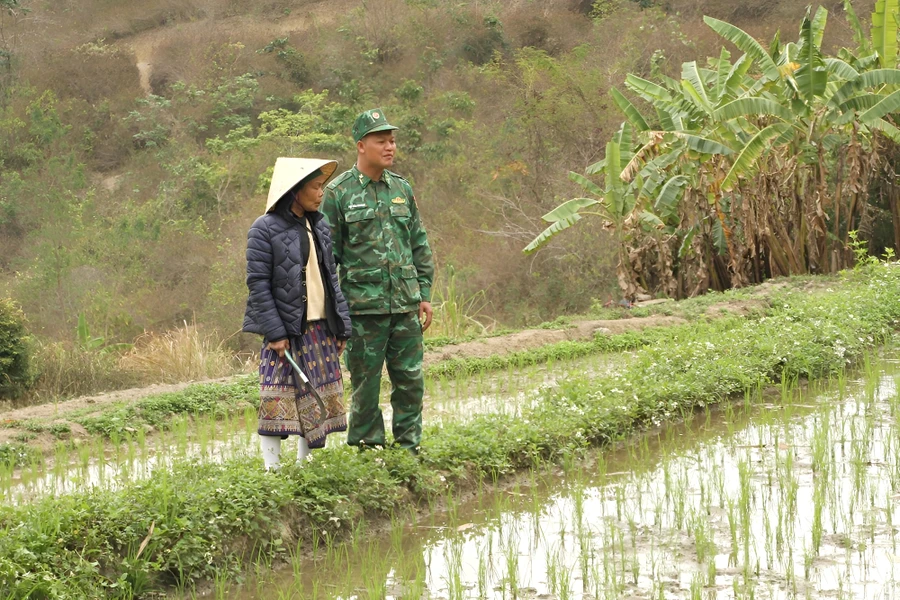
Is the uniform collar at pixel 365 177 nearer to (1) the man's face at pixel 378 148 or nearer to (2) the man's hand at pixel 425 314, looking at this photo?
(1) the man's face at pixel 378 148

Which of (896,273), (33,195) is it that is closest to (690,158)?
(896,273)

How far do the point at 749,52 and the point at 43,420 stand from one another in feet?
34.7

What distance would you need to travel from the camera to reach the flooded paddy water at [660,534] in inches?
160

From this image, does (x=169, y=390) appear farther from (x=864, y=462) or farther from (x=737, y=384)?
(x=864, y=462)

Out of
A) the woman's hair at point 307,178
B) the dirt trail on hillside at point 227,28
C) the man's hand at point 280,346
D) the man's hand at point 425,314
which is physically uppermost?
the dirt trail on hillside at point 227,28

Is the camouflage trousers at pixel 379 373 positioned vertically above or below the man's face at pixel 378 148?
→ below

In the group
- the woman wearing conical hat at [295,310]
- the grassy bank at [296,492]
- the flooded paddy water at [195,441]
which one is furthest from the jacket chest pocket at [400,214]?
the flooded paddy water at [195,441]

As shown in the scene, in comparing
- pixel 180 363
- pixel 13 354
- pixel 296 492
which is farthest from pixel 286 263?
pixel 180 363

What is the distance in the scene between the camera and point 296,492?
4.93 meters

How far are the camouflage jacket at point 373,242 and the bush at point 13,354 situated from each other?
5.69 meters

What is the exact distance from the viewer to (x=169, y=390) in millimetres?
8719

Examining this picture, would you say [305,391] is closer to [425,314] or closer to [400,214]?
[425,314]

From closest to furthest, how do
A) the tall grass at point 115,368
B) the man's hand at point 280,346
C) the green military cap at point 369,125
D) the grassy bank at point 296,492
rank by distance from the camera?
the grassy bank at point 296,492 → the man's hand at point 280,346 → the green military cap at point 369,125 → the tall grass at point 115,368

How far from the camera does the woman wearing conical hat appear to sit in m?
4.98
